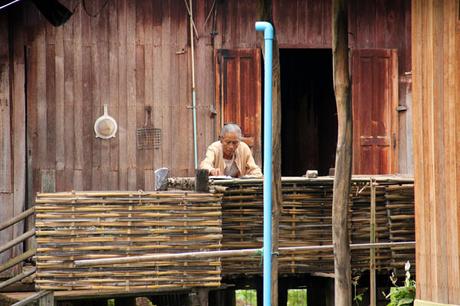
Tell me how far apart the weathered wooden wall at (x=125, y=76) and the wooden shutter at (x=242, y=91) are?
0.13m

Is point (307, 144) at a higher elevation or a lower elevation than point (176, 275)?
higher

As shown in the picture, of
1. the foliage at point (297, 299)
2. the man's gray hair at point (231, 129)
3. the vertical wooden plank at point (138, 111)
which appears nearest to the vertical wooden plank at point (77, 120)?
the vertical wooden plank at point (138, 111)

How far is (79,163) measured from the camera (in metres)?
15.4

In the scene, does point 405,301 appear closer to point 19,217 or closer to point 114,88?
point 19,217

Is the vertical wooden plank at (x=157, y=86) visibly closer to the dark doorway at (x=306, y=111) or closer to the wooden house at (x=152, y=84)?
→ the wooden house at (x=152, y=84)

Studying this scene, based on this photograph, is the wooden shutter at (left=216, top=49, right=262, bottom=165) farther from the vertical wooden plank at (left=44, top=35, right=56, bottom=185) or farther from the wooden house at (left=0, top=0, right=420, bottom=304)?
the vertical wooden plank at (left=44, top=35, right=56, bottom=185)

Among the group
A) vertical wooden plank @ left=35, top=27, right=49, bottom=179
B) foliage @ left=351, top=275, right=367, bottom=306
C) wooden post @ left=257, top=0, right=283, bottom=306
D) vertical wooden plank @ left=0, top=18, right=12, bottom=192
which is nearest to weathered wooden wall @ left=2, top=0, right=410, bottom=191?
vertical wooden plank @ left=35, top=27, right=49, bottom=179

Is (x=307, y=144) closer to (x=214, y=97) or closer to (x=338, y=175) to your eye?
(x=214, y=97)

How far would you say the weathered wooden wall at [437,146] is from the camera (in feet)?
32.5

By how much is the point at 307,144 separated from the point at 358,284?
7.07m

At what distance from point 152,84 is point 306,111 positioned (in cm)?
609

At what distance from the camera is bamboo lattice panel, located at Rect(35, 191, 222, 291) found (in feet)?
40.4

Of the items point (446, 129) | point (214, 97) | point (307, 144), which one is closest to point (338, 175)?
point (446, 129)

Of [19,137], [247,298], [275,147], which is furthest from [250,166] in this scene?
[247,298]
